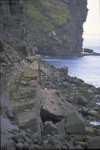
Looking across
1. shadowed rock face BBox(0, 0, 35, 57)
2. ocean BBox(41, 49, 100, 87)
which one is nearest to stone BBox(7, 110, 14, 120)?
shadowed rock face BBox(0, 0, 35, 57)

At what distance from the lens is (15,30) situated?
52469 mm

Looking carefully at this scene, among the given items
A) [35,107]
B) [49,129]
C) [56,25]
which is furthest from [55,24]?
[49,129]

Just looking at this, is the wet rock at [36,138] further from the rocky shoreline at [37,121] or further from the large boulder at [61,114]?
the large boulder at [61,114]

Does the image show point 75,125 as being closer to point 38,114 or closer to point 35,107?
point 38,114

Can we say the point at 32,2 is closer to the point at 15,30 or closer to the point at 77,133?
the point at 15,30

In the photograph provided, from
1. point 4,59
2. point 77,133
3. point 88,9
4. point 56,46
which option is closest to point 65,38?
point 56,46

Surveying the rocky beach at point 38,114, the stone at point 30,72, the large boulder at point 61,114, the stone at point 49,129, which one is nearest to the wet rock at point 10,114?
the rocky beach at point 38,114

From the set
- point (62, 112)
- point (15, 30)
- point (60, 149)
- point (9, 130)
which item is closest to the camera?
point (60, 149)

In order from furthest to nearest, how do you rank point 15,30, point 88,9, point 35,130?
point 88,9 < point 15,30 < point 35,130

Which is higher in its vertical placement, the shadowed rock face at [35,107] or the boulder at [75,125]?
the shadowed rock face at [35,107]

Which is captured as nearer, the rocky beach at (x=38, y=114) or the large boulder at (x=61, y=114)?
the rocky beach at (x=38, y=114)

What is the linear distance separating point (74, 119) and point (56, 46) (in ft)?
373

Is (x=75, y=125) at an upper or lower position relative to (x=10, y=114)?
lower

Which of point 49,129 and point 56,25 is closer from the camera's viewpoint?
point 49,129
